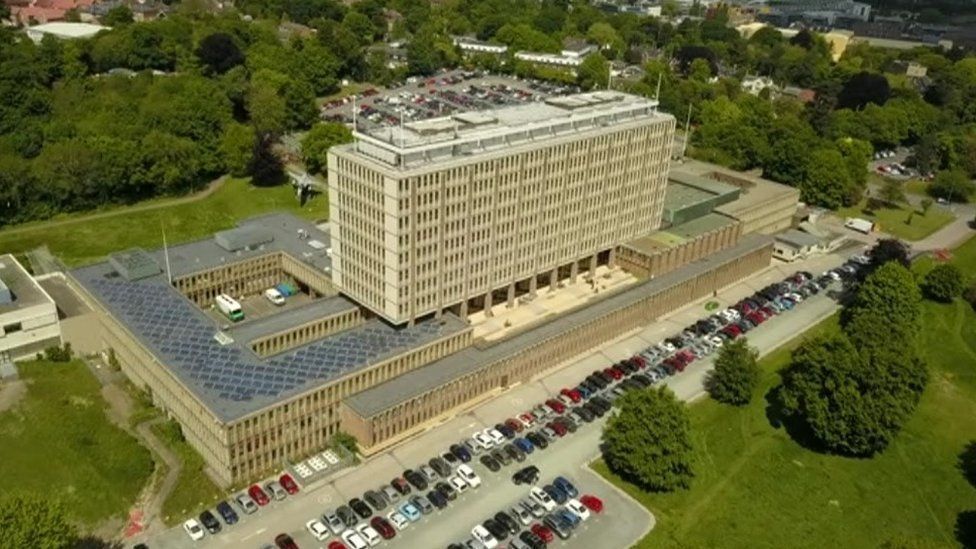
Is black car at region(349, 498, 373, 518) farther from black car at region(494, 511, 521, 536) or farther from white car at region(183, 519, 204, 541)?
white car at region(183, 519, 204, 541)

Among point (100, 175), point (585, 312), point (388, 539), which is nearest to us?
point (388, 539)

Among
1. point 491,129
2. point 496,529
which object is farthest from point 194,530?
point 491,129

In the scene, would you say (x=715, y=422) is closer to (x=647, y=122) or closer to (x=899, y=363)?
(x=899, y=363)

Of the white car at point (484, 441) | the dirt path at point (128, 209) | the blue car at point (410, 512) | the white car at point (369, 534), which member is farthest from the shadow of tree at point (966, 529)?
the dirt path at point (128, 209)

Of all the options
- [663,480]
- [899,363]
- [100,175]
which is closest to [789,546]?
[663,480]

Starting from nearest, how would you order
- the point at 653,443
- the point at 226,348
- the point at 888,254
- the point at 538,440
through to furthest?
the point at 653,443 < the point at 538,440 < the point at 226,348 < the point at 888,254

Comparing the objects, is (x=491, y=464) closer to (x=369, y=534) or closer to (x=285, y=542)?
(x=369, y=534)

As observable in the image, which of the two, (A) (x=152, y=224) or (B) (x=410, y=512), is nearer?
(B) (x=410, y=512)
